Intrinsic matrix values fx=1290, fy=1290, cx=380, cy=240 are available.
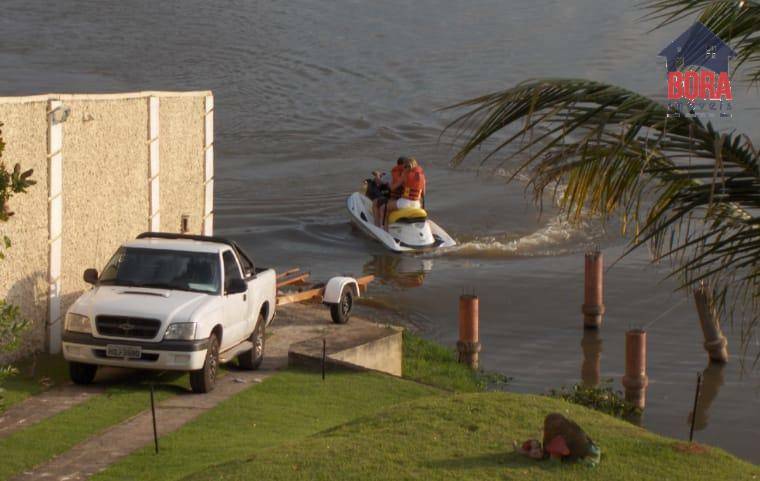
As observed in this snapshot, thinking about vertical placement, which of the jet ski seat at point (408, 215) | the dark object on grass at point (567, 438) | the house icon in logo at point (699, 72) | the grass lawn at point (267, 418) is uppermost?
the house icon in logo at point (699, 72)

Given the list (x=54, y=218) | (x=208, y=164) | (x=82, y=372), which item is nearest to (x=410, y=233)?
(x=208, y=164)

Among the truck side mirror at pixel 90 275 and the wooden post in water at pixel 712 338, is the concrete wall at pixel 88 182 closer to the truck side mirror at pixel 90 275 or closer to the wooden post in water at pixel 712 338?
the truck side mirror at pixel 90 275

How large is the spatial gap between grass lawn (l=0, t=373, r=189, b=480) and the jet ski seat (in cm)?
1399

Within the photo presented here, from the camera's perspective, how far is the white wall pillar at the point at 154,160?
18.2 meters

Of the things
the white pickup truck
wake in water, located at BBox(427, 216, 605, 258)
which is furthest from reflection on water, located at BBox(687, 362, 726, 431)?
wake in water, located at BBox(427, 216, 605, 258)

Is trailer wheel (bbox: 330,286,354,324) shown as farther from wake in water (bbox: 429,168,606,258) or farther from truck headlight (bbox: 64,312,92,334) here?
wake in water (bbox: 429,168,606,258)

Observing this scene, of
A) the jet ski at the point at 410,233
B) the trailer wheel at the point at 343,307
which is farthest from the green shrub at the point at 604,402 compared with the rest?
the jet ski at the point at 410,233

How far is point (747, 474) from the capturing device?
10.1 m

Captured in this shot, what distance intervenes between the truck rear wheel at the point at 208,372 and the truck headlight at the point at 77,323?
1.25m

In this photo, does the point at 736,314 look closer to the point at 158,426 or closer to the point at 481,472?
the point at 158,426

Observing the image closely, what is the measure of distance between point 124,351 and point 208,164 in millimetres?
6908

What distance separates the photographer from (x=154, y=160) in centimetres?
1845

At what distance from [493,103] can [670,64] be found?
1.00 metres

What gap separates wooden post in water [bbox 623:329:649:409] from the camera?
57.0 feet
